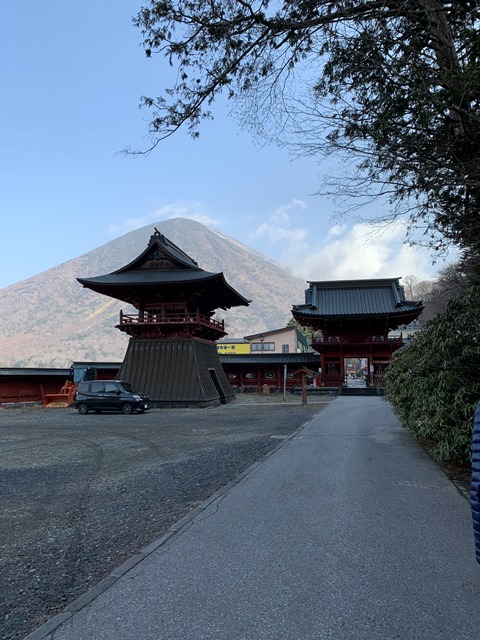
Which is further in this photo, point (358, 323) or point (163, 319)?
point (358, 323)

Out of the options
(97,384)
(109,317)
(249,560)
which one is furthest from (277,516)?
(109,317)

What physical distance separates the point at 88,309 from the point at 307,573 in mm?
156013

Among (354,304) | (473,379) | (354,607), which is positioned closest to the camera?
(354,607)

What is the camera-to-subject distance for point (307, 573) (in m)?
3.16

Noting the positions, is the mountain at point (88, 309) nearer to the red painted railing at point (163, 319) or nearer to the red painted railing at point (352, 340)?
the red painted railing at point (352, 340)

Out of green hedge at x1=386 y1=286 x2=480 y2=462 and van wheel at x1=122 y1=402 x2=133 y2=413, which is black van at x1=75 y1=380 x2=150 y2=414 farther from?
green hedge at x1=386 y1=286 x2=480 y2=462

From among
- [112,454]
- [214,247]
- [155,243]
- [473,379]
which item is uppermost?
[214,247]

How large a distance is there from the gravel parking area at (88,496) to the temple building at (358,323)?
18.9 m

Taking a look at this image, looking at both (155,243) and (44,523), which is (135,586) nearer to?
(44,523)

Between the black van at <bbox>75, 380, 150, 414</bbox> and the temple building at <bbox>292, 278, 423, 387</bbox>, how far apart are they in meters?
13.9

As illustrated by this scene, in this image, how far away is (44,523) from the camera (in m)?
4.71

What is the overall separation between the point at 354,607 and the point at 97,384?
792 inches

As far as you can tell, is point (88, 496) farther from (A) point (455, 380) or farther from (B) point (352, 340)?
(B) point (352, 340)

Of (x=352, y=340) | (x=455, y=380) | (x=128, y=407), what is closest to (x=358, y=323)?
(x=352, y=340)
